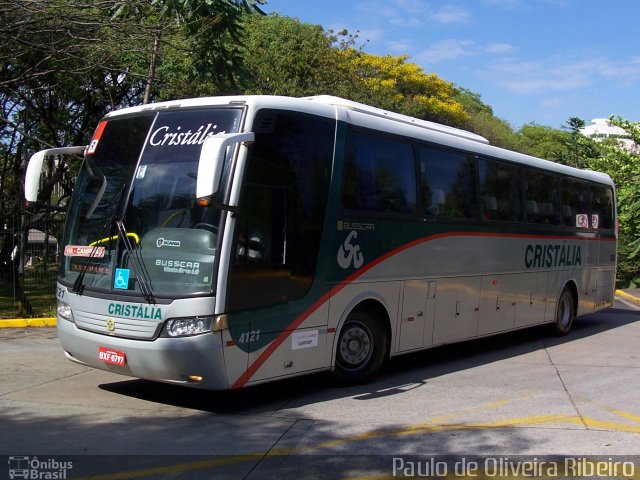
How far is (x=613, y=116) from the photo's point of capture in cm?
2380

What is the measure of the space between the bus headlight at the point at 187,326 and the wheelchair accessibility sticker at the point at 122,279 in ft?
2.22

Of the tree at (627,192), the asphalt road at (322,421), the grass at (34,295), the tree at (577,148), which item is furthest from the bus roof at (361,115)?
the tree at (577,148)

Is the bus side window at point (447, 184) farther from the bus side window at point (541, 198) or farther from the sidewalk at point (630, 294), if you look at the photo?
the sidewalk at point (630, 294)

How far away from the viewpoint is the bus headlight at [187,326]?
6.14m

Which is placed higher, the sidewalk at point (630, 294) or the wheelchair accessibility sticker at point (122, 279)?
the wheelchair accessibility sticker at point (122, 279)

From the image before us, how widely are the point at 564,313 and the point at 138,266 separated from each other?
9595 millimetres

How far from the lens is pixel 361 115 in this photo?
8094 mm

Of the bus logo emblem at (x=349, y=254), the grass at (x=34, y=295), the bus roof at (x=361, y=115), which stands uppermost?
the bus roof at (x=361, y=115)

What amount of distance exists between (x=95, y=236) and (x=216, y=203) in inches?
64.4

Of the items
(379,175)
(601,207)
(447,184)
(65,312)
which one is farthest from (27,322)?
(601,207)

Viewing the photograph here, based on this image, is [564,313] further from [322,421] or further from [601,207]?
[322,421]

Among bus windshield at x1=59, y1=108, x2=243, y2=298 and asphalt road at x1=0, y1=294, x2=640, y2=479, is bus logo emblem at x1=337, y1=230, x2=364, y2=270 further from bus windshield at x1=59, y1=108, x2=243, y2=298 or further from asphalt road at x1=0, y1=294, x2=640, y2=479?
bus windshield at x1=59, y1=108, x2=243, y2=298

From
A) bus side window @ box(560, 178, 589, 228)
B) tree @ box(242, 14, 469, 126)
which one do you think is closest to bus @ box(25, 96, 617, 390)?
bus side window @ box(560, 178, 589, 228)

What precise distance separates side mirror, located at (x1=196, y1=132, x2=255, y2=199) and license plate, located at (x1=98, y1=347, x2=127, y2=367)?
1.96 m
